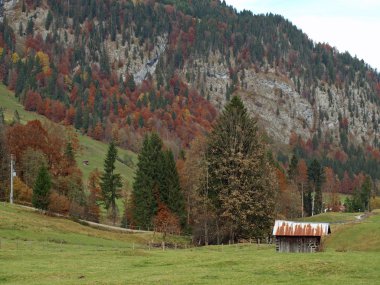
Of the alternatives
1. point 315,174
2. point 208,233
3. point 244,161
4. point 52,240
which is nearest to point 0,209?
point 52,240

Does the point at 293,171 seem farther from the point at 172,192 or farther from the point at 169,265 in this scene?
the point at 169,265

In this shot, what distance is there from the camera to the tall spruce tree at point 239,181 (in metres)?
74.8

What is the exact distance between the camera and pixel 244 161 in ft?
249

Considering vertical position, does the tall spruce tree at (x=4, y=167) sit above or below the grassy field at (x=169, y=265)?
above

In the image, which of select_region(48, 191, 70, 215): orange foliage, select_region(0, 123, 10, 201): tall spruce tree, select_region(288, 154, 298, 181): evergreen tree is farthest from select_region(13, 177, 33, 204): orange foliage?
select_region(288, 154, 298, 181): evergreen tree

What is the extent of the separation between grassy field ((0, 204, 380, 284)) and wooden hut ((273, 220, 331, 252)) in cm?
284

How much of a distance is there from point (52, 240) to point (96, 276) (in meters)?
31.0

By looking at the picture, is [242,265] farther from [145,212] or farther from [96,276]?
[145,212]

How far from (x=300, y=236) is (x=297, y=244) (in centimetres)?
97

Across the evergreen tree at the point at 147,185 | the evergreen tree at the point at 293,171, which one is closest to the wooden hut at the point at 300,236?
the evergreen tree at the point at 147,185

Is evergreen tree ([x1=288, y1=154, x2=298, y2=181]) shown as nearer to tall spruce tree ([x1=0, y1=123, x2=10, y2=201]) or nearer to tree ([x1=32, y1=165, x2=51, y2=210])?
tall spruce tree ([x1=0, y1=123, x2=10, y2=201])

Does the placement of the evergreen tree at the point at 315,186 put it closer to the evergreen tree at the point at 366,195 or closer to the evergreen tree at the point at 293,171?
the evergreen tree at the point at 293,171

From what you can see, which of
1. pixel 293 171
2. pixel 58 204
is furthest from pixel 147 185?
pixel 293 171

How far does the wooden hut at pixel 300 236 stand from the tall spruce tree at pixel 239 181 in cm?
1472
